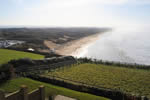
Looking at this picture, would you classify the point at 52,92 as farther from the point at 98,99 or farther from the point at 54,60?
the point at 54,60

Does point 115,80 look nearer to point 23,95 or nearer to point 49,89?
point 49,89

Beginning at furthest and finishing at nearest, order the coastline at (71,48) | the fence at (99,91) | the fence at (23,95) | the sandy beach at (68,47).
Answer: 1. the sandy beach at (68,47)
2. the coastline at (71,48)
3. the fence at (99,91)
4. the fence at (23,95)

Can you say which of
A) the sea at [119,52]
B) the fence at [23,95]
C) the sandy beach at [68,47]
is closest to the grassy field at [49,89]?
the fence at [23,95]

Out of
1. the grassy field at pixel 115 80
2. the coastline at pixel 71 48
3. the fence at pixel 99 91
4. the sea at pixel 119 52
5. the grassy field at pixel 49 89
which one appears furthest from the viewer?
the coastline at pixel 71 48

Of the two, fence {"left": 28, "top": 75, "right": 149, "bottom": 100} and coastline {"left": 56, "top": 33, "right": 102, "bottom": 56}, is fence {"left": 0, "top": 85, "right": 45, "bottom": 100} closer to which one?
fence {"left": 28, "top": 75, "right": 149, "bottom": 100}

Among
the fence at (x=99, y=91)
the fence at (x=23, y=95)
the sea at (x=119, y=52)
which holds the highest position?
→ the fence at (x=23, y=95)

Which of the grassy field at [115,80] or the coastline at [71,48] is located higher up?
the grassy field at [115,80]

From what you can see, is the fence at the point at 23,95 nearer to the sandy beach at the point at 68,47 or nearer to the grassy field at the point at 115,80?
the grassy field at the point at 115,80

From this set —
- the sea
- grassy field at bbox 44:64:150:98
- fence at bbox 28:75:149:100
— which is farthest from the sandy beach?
fence at bbox 28:75:149:100

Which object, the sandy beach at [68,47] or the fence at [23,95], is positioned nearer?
the fence at [23,95]

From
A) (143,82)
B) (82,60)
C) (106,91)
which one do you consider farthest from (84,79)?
(82,60)

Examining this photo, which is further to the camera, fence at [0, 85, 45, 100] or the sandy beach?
the sandy beach
